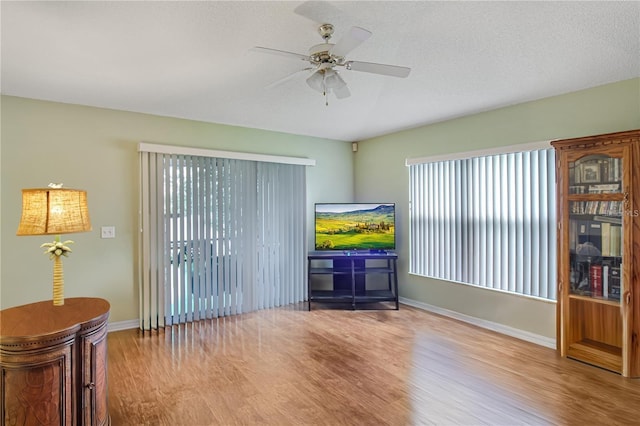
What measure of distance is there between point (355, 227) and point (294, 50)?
2.99 metres

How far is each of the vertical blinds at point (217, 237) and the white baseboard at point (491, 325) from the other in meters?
1.76

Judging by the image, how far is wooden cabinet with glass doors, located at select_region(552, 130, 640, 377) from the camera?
2803 mm

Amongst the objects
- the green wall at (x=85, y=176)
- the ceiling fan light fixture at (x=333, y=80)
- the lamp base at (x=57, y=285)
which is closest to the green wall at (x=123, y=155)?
the green wall at (x=85, y=176)

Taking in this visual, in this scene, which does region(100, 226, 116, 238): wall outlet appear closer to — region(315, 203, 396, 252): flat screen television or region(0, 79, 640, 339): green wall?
region(0, 79, 640, 339): green wall

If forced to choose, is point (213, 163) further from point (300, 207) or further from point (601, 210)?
point (601, 210)

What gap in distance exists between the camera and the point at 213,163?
4398 millimetres

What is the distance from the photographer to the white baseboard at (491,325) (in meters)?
3.51

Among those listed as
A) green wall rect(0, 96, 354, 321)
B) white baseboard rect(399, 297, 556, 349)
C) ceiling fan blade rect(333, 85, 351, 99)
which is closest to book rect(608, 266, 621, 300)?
white baseboard rect(399, 297, 556, 349)

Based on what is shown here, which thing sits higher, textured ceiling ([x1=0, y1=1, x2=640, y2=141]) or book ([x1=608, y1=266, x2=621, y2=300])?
textured ceiling ([x1=0, y1=1, x2=640, y2=141])

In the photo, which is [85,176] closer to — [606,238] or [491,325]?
[491,325]

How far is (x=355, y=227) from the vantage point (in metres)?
5.01

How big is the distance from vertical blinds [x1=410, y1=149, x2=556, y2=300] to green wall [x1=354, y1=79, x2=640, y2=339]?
0.46 ft

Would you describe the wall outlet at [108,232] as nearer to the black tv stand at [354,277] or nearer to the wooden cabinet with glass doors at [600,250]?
the black tv stand at [354,277]

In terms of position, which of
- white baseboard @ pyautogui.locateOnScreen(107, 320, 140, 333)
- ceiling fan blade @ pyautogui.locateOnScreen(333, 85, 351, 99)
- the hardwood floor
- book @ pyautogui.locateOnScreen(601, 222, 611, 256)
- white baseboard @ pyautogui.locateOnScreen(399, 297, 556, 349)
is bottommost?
the hardwood floor
